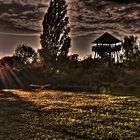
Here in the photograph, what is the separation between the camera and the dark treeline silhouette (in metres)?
41.3

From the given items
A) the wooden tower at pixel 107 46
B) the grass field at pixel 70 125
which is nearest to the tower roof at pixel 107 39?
the wooden tower at pixel 107 46

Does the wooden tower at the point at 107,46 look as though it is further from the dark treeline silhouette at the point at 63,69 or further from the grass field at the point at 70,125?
the grass field at the point at 70,125

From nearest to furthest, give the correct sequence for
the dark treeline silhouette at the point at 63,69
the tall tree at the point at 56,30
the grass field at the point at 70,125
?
the grass field at the point at 70,125 < the dark treeline silhouette at the point at 63,69 < the tall tree at the point at 56,30

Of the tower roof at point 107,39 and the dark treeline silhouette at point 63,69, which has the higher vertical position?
the tower roof at point 107,39

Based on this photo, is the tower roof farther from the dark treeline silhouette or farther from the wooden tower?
the dark treeline silhouette

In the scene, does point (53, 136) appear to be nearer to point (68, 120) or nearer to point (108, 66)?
point (68, 120)

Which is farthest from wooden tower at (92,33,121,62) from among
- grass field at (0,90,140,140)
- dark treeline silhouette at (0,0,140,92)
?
grass field at (0,90,140,140)

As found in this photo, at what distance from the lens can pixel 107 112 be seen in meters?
18.5

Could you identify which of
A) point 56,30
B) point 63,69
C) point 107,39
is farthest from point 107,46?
point 63,69

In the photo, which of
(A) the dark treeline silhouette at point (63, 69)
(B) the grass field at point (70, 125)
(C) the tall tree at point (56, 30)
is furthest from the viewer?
(C) the tall tree at point (56, 30)

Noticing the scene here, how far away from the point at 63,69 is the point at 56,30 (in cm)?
1939

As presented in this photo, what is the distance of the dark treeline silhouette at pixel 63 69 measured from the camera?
135 feet

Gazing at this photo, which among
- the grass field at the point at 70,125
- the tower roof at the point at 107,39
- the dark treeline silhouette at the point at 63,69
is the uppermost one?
the tower roof at the point at 107,39

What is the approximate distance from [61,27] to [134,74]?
34.0 meters
